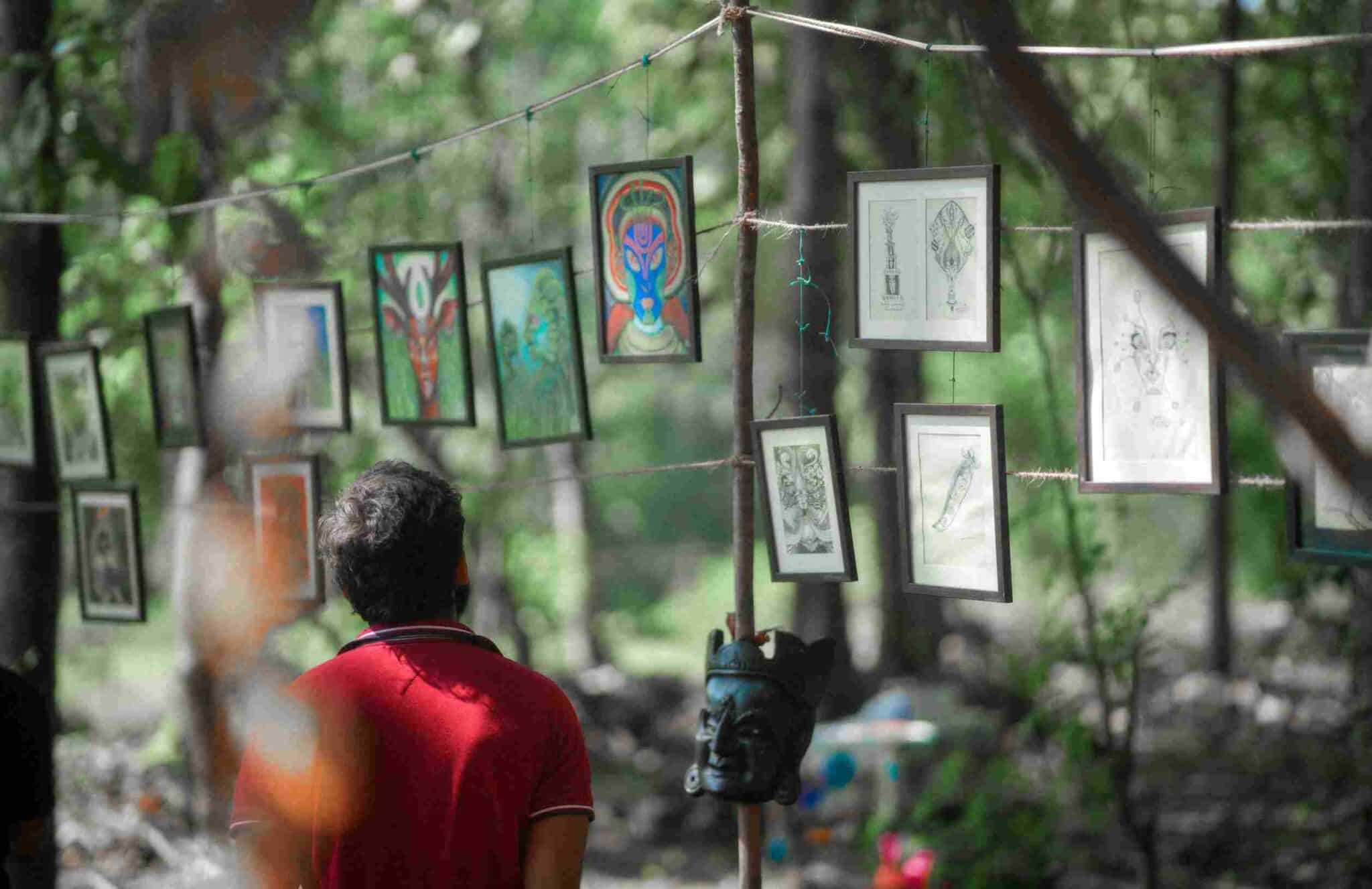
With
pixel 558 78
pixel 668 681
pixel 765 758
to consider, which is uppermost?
pixel 558 78

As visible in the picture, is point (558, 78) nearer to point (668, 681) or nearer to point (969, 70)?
point (668, 681)

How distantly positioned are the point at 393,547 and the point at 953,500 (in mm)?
1285

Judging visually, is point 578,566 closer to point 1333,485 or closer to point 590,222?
point 590,222

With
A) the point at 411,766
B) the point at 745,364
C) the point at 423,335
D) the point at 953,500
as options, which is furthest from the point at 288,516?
the point at 411,766

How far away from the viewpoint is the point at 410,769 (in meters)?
2.20

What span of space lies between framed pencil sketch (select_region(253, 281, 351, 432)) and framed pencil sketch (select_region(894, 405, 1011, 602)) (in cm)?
223

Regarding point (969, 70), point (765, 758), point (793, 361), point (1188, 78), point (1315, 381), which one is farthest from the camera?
point (1188, 78)

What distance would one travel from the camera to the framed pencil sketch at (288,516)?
4.69 m

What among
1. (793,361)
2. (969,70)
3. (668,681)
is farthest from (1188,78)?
(668,681)

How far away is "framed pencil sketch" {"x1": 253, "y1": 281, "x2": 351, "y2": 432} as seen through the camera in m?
4.65

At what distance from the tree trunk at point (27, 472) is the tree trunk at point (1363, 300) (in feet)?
16.5

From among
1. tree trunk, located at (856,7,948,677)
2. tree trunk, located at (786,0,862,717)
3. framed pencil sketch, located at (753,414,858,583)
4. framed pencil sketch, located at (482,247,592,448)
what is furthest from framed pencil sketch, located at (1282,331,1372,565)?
tree trunk, located at (856,7,948,677)

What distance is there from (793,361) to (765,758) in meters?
5.71

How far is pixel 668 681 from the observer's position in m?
11.8
